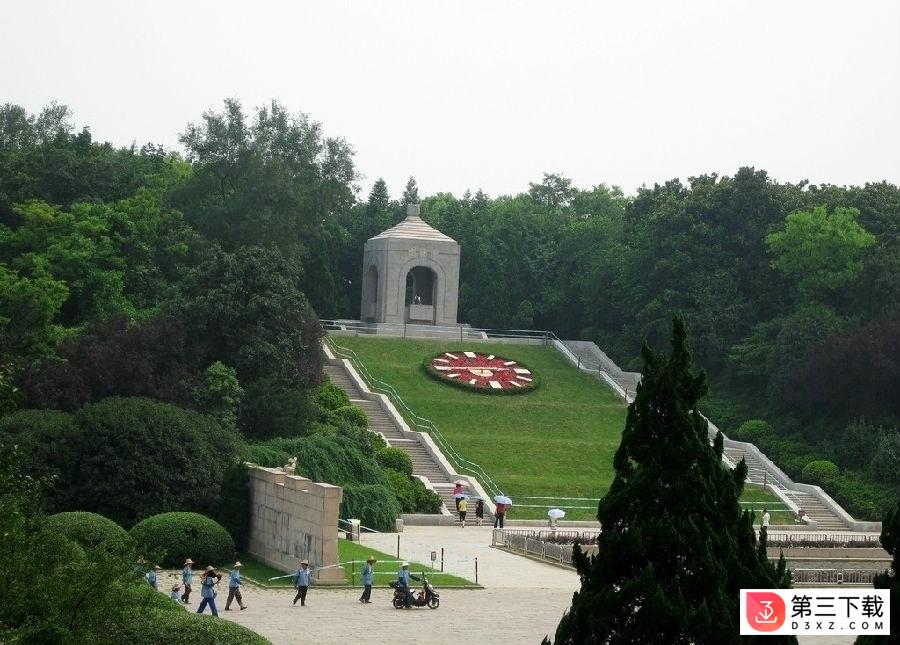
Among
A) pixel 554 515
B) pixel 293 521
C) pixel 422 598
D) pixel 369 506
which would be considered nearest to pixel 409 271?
pixel 554 515

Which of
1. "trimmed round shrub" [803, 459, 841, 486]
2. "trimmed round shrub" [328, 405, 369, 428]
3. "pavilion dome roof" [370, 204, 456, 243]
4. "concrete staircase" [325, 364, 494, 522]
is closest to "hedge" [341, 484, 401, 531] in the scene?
"concrete staircase" [325, 364, 494, 522]

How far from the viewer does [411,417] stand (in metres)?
52.8

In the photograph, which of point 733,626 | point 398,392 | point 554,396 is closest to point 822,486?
point 554,396

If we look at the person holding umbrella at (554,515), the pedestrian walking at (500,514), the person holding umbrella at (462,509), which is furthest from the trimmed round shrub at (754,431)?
the pedestrian walking at (500,514)

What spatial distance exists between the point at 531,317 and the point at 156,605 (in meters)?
50.4

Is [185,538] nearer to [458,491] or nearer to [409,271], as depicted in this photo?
[458,491]

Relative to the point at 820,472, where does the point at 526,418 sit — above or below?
above

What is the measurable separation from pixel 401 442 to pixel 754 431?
1310cm

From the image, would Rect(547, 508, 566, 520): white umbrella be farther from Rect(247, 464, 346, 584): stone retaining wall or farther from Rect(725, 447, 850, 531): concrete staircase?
Rect(247, 464, 346, 584): stone retaining wall

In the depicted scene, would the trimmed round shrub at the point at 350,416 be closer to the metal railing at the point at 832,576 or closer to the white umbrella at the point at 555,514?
the white umbrella at the point at 555,514

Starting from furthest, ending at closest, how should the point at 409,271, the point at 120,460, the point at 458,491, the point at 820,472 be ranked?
1. the point at 409,271
2. the point at 820,472
3. the point at 458,491
4. the point at 120,460

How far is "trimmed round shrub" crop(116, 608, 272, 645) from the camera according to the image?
20781 mm

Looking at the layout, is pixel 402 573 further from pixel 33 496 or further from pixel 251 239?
pixel 251 239

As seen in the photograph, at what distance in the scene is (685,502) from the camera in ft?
56.3
